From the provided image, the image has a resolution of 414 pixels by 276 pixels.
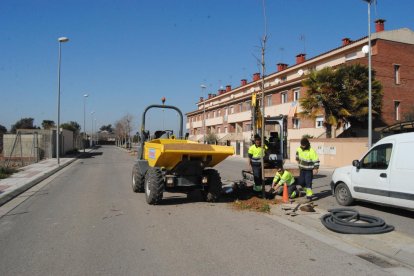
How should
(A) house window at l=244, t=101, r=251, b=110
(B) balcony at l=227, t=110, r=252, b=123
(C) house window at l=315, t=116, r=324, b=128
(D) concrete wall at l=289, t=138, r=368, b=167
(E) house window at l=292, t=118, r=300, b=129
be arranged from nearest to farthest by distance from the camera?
(D) concrete wall at l=289, t=138, r=368, b=167, (C) house window at l=315, t=116, r=324, b=128, (E) house window at l=292, t=118, r=300, b=129, (A) house window at l=244, t=101, r=251, b=110, (B) balcony at l=227, t=110, r=252, b=123

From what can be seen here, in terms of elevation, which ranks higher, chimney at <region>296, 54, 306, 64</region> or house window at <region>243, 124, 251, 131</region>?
chimney at <region>296, 54, 306, 64</region>

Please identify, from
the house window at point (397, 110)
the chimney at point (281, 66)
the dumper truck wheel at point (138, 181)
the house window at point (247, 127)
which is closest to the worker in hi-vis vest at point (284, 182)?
the dumper truck wheel at point (138, 181)

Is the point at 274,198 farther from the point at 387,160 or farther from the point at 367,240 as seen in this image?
the point at 367,240

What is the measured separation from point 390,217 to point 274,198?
3.26m

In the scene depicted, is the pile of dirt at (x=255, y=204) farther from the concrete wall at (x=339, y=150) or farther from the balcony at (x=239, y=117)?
the balcony at (x=239, y=117)

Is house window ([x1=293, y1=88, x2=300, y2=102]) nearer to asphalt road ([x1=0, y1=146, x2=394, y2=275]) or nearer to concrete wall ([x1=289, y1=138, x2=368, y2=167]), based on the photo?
concrete wall ([x1=289, y1=138, x2=368, y2=167])

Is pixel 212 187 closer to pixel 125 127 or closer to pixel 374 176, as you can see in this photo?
pixel 374 176

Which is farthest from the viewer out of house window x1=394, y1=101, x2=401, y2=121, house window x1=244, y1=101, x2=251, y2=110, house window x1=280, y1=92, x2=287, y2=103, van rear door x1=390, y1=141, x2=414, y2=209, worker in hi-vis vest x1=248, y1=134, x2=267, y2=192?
house window x1=244, y1=101, x2=251, y2=110

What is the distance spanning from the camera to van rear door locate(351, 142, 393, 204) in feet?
27.8

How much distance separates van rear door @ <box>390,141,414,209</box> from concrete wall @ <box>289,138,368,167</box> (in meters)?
16.3

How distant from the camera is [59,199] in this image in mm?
11281

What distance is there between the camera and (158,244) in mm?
6254

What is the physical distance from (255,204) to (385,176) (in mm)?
3012

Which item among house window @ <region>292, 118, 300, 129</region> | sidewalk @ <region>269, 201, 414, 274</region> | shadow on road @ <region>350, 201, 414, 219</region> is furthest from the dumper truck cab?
house window @ <region>292, 118, 300, 129</region>
